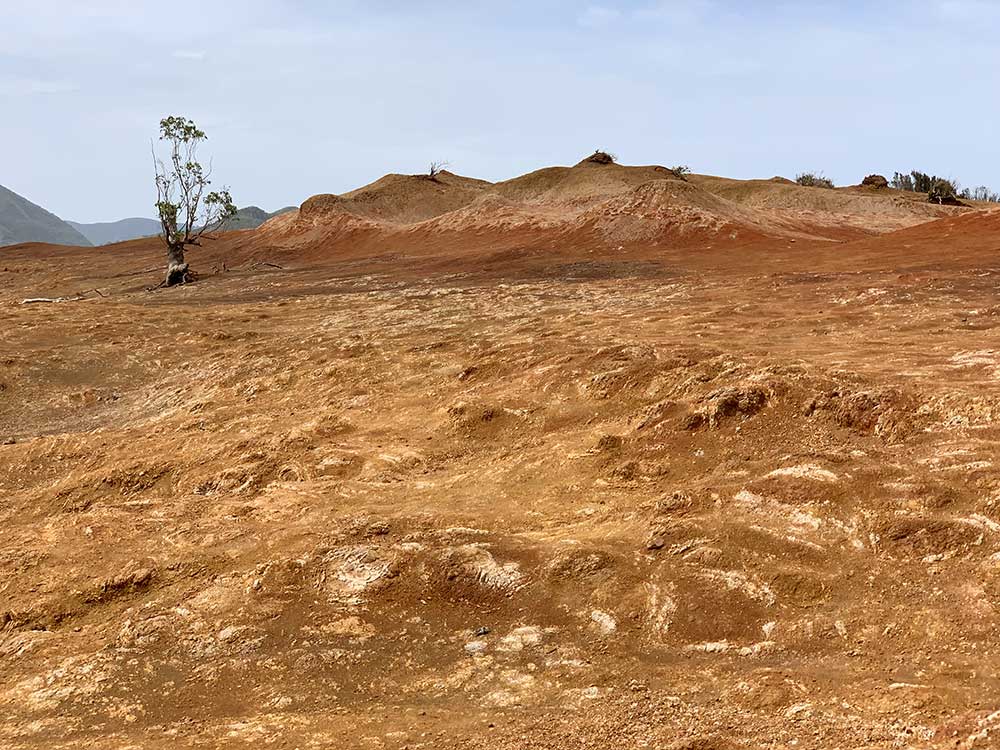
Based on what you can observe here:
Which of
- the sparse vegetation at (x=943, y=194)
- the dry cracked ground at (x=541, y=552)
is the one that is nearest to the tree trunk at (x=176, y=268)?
the dry cracked ground at (x=541, y=552)

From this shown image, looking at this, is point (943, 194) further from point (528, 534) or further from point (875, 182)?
point (528, 534)

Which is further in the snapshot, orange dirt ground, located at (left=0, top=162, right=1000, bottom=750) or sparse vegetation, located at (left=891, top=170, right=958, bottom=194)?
sparse vegetation, located at (left=891, top=170, right=958, bottom=194)

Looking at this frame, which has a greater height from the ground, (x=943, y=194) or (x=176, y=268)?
(x=943, y=194)

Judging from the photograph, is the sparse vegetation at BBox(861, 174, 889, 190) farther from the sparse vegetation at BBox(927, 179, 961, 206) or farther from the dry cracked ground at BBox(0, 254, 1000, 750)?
the dry cracked ground at BBox(0, 254, 1000, 750)

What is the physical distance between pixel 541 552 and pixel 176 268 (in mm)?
32812

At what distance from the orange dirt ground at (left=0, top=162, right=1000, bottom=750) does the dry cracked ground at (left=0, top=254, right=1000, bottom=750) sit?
3 centimetres

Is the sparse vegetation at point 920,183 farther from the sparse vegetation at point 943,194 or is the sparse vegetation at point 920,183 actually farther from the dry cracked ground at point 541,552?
the dry cracked ground at point 541,552

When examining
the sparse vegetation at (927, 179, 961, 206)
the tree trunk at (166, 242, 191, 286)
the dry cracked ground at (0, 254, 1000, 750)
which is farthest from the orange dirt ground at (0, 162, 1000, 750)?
the sparse vegetation at (927, 179, 961, 206)

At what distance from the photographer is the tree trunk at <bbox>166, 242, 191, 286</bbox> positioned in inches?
1387

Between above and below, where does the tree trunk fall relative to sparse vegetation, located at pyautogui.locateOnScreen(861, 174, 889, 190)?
below

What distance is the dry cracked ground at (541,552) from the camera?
5020 mm

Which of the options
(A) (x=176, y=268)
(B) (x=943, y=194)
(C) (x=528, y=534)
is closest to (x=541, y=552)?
(C) (x=528, y=534)

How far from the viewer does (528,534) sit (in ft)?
25.1

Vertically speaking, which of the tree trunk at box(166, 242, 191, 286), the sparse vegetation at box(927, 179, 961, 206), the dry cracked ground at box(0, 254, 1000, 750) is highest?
the sparse vegetation at box(927, 179, 961, 206)
